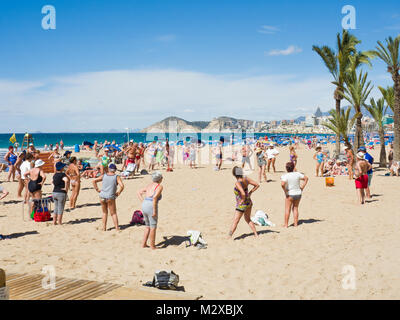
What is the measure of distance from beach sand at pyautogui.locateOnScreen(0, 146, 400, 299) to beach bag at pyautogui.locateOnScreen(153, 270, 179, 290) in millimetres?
345

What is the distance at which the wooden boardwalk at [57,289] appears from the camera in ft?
13.7

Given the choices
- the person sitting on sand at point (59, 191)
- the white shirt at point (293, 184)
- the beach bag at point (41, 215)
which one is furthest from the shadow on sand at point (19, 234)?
the white shirt at point (293, 184)

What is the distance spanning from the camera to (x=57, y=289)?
443 centimetres

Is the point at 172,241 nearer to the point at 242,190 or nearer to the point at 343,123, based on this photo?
the point at 242,190

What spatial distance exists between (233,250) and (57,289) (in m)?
3.43

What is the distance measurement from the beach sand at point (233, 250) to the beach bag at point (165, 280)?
345 mm

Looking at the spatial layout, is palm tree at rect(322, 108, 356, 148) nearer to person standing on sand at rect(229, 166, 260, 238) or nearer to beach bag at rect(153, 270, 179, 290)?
person standing on sand at rect(229, 166, 260, 238)

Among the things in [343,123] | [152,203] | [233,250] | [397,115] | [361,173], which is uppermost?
[397,115]

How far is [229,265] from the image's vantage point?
5.99 meters

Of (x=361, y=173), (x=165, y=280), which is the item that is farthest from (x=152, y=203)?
(x=361, y=173)

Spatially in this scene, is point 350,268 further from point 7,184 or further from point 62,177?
point 7,184

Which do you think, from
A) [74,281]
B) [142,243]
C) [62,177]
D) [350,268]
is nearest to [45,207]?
[62,177]

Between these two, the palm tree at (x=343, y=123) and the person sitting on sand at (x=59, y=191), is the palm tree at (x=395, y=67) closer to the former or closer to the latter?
the palm tree at (x=343, y=123)
